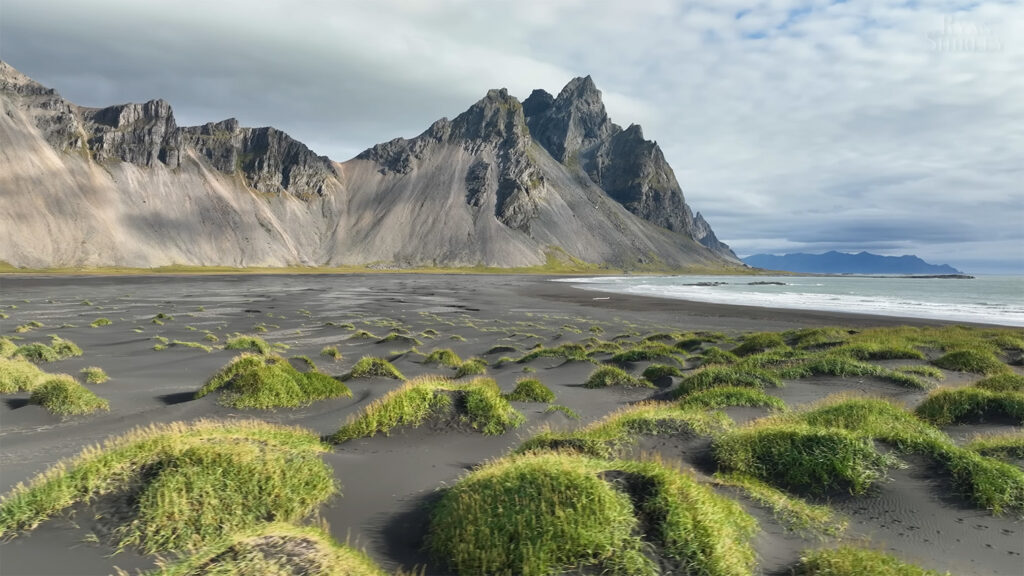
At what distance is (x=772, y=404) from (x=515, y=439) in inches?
355

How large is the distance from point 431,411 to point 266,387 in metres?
7.85

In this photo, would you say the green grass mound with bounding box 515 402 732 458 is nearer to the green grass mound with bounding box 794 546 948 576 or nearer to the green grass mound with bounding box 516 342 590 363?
the green grass mound with bounding box 794 546 948 576

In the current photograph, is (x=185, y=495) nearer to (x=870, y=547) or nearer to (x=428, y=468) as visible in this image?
(x=428, y=468)

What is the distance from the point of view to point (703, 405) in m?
16.9

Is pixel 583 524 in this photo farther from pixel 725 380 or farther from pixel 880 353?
pixel 880 353

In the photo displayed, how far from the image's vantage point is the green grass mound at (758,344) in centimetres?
3219

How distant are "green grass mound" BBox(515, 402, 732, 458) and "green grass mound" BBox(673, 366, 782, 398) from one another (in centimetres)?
664

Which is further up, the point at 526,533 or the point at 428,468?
the point at 526,533

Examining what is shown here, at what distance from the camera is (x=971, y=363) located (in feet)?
80.6

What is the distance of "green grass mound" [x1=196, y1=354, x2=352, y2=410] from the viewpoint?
1781cm

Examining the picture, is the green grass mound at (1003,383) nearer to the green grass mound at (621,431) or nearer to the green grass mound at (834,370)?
the green grass mound at (834,370)

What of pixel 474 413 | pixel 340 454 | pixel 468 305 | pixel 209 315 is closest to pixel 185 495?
pixel 340 454

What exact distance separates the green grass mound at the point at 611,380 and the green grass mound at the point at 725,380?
122 inches

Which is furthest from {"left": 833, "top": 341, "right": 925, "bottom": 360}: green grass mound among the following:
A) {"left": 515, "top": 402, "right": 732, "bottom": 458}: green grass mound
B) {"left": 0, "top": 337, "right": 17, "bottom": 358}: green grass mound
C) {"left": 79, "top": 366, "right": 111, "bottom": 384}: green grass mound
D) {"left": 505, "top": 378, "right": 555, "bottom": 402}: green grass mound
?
{"left": 0, "top": 337, "right": 17, "bottom": 358}: green grass mound
